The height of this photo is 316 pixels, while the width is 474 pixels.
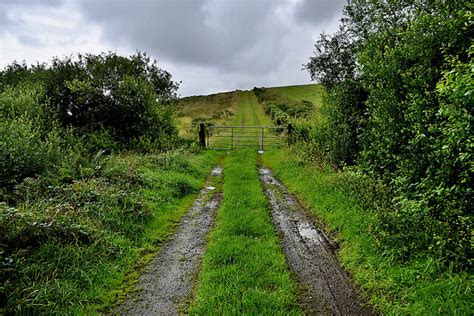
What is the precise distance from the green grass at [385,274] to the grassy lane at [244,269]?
1238 millimetres

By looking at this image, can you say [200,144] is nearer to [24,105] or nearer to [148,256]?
[24,105]

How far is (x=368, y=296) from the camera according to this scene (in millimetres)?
4586

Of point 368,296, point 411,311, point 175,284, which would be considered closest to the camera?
point 411,311

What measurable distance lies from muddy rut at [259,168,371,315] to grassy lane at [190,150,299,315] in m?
0.23

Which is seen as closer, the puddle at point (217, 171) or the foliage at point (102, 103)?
the puddle at point (217, 171)

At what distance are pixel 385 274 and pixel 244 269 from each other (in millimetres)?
2195

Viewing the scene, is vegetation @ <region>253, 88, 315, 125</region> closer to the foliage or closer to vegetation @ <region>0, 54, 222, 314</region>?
the foliage

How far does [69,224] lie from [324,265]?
477cm

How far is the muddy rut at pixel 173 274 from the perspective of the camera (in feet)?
14.5

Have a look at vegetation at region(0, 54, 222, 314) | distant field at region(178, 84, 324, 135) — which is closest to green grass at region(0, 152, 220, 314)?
vegetation at region(0, 54, 222, 314)

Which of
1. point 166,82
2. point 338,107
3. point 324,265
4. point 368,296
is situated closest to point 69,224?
point 324,265

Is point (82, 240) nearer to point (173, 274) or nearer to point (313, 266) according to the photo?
point (173, 274)

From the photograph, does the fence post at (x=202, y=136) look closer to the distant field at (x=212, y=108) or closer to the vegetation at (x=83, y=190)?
the vegetation at (x=83, y=190)

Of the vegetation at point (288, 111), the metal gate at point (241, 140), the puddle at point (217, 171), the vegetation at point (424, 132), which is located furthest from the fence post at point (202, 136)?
the vegetation at point (424, 132)
